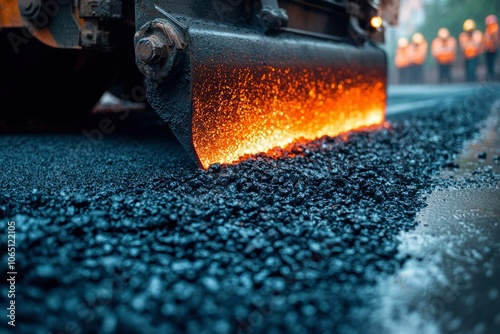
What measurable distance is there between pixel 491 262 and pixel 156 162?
2.13 m

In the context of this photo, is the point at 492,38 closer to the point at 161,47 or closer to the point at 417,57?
the point at 417,57

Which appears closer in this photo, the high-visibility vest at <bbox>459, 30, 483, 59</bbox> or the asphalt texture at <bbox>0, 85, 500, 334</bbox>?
the asphalt texture at <bbox>0, 85, 500, 334</bbox>

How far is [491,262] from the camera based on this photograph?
63.6 inches

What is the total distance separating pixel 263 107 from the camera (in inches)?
122

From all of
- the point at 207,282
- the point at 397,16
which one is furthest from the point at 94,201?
the point at 397,16

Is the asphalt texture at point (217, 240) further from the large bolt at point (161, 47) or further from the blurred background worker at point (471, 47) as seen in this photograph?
the blurred background worker at point (471, 47)

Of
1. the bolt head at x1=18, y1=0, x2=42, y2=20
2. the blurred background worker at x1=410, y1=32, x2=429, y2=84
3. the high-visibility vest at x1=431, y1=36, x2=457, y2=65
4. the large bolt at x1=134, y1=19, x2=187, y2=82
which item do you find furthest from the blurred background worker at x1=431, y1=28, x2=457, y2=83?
the large bolt at x1=134, y1=19, x2=187, y2=82

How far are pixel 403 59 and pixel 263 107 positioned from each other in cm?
2379

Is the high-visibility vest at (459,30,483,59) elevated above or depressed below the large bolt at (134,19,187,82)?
below

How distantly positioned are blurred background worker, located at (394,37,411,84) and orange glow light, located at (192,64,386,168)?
71.2 feet

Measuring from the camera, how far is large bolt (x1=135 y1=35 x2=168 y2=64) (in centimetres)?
232

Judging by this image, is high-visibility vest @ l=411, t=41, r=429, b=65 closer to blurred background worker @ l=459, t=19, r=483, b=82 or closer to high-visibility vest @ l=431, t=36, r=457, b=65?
high-visibility vest @ l=431, t=36, r=457, b=65

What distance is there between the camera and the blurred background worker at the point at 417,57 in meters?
23.3

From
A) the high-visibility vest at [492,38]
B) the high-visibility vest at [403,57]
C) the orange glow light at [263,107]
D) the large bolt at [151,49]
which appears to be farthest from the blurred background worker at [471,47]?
the large bolt at [151,49]
